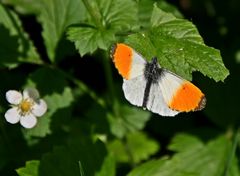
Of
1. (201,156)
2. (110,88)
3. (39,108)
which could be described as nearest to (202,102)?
(110,88)

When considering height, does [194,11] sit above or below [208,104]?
above

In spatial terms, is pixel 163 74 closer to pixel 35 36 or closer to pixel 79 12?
pixel 79 12

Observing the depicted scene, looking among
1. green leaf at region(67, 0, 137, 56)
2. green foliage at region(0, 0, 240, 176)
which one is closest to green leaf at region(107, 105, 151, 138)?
green foliage at region(0, 0, 240, 176)

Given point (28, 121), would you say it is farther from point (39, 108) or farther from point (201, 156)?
point (201, 156)

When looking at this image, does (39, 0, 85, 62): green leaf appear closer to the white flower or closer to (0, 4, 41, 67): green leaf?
(0, 4, 41, 67): green leaf

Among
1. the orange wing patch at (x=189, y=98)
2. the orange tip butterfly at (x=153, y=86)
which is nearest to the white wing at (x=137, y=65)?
the orange tip butterfly at (x=153, y=86)

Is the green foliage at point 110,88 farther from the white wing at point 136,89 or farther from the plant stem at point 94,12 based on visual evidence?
the white wing at point 136,89

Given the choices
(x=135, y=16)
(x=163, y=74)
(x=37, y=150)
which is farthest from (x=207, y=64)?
(x=37, y=150)

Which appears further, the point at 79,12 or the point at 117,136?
the point at 117,136
